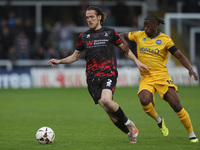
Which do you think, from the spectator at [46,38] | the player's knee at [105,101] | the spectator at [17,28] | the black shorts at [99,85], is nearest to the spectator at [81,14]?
the spectator at [46,38]

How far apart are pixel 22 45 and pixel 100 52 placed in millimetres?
15139

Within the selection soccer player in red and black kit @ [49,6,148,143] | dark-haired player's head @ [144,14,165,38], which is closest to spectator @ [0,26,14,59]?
dark-haired player's head @ [144,14,165,38]

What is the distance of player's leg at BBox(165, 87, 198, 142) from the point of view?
849cm

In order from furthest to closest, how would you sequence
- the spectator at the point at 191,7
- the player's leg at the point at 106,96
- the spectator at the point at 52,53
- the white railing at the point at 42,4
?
1. the white railing at the point at 42,4
2. the spectator at the point at 191,7
3. the spectator at the point at 52,53
4. the player's leg at the point at 106,96

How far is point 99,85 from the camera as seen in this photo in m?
8.30

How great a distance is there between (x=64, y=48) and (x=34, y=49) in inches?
81.7

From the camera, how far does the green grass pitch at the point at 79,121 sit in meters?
8.19

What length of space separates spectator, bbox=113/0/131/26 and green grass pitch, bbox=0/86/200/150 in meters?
5.26

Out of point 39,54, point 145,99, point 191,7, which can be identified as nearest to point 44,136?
point 145,99

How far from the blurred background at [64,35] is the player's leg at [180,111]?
13668 millimetres

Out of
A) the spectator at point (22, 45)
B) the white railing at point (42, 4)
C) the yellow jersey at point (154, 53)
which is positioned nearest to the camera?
the yellow jersey at point (154, 53)

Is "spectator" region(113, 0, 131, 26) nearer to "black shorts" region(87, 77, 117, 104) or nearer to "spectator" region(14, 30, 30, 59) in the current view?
"spectator" region(14, 30, 30, 59)

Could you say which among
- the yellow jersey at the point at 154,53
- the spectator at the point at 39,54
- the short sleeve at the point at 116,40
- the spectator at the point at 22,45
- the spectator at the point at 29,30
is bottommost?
the spectator at the point at 39,54

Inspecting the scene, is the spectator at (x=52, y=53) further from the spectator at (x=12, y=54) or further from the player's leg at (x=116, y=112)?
the player's leg at (x=116, y=112)
